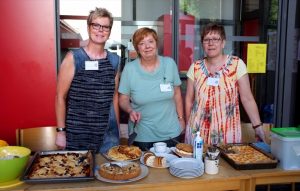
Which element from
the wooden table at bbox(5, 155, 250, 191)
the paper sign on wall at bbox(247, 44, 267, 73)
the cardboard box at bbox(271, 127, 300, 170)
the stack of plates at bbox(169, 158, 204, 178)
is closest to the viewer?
the wooden table at bbox(5, 155, 250, 191)

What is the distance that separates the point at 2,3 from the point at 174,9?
5.54 ft

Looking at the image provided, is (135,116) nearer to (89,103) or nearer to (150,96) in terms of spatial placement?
(150,96)

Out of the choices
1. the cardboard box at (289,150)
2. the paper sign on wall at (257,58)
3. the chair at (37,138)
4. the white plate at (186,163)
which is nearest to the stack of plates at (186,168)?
the white plate at (186,163)

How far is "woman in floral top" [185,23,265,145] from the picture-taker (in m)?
2.30

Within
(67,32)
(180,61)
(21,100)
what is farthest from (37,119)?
(180,61)

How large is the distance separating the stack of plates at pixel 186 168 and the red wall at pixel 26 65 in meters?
1.74

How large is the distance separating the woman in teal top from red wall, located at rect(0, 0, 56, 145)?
1.10 meters

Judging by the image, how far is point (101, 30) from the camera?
84.4 inches

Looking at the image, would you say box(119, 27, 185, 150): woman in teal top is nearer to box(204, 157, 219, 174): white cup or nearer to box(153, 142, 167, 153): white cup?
box(153, 142, 167, 153): white cup

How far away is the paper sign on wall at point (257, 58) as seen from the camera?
380 cm

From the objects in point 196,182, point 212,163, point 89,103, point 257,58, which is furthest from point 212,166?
point 257,58

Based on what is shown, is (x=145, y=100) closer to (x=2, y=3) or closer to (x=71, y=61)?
(x=71, y=61)

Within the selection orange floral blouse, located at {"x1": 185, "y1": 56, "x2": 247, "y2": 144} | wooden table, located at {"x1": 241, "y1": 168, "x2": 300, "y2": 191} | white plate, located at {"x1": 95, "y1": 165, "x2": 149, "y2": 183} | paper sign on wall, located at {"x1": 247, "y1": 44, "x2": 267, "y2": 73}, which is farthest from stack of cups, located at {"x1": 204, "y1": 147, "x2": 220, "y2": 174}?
paper sign on wall, located at {"x1": 247, "y1": 44, "x2": 267, "y2": 73}

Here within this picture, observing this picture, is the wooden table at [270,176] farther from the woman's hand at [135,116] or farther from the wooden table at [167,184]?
the woman's hand at [135,116]
